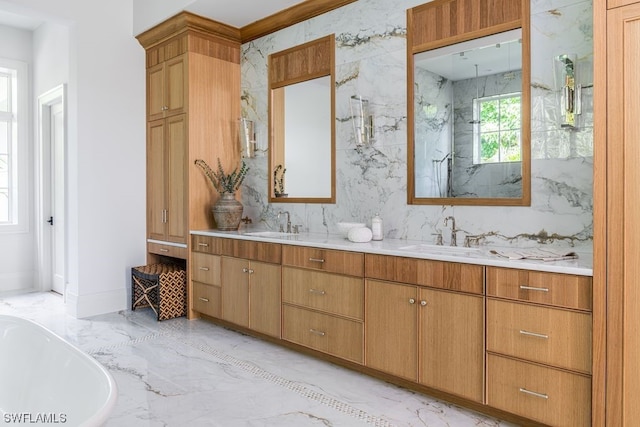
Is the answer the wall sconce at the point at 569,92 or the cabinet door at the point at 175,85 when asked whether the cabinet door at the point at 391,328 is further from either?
the cabinet door at the point at 175,85

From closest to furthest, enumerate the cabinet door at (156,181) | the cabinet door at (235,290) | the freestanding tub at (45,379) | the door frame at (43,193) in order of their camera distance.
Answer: the freestanding tub at (45,379) < the cabinet door at (235,290) < the cabinet door at (156,181) < the door frame at (43,193)

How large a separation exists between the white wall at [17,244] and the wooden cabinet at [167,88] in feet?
6.37

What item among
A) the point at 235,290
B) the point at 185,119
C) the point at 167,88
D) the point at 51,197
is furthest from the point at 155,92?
the point at 235,290

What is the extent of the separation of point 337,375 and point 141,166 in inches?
119

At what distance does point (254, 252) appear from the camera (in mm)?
3641

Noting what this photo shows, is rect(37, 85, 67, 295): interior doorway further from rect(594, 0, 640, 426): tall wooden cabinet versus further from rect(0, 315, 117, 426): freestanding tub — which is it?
rect(594, 0, 640, 426): tall wooden cabinet

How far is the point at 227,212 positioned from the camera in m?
4.20

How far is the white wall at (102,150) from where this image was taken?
437 cm

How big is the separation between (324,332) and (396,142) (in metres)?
1.41

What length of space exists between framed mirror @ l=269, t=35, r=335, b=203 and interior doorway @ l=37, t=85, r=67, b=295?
266 cm

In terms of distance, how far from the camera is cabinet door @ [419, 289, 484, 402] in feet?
7.83

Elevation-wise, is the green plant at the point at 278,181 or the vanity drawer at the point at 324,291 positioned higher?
the green plant at the point at 278,181

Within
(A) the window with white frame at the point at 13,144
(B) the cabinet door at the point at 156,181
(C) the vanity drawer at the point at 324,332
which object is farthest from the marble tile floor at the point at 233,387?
(A) the window with white frame at the point at 13,144

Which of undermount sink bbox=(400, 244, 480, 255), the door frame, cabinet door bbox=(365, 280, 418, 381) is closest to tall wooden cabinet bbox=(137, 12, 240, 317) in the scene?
the door frame
